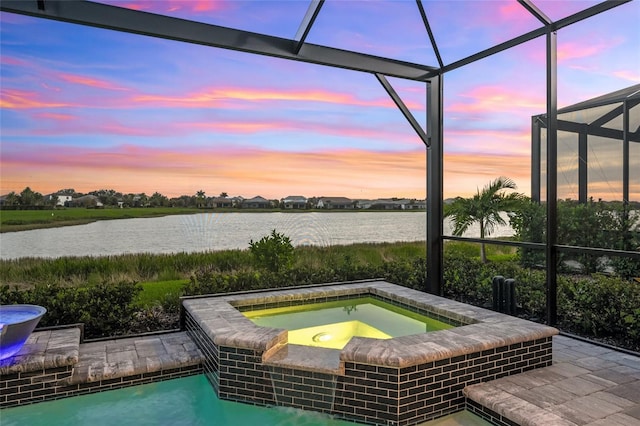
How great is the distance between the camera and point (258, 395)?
128 inches

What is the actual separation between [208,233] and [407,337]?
392 cm

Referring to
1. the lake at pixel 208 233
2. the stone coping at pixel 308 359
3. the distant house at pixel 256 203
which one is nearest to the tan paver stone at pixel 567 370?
the stone coping at pixel 308 359

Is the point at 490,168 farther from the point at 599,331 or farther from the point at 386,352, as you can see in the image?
the point at 386,352

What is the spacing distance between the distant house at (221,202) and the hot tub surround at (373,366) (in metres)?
2.94

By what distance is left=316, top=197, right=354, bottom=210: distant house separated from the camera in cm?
808

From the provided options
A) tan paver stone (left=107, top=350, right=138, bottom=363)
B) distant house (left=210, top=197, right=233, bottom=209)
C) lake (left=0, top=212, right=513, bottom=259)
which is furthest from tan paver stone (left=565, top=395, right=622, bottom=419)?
distant house (left=210, top=197, right=233, bottom=209)

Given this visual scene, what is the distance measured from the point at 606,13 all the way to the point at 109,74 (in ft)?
18.9

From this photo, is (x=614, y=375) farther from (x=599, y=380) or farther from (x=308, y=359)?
(x=308, y=359)

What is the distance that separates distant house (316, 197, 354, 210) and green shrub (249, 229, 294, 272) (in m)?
1.92

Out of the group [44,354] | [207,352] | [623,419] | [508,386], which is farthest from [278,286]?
[623,419]

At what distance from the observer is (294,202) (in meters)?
7.69

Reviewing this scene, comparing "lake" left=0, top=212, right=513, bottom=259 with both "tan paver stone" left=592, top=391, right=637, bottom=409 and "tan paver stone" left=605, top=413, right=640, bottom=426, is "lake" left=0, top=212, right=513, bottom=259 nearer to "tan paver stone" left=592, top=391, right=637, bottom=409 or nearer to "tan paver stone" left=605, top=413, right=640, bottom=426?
"tan paver stone" left=592, top=391, right=637, bottom=409

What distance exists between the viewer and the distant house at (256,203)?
6953 millimetres

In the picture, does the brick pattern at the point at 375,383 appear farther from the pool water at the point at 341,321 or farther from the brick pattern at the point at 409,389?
the pool water at the point at 341,321
